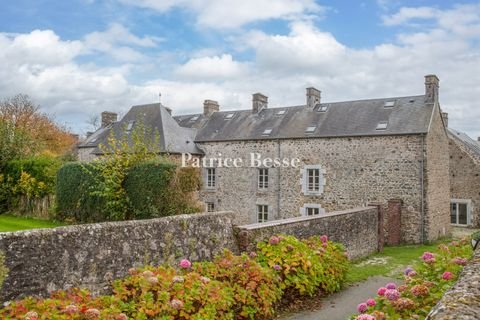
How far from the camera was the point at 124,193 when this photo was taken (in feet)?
49.9

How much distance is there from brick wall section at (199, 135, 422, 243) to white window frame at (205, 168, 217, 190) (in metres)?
0.30

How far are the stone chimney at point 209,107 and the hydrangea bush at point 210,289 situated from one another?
1920 cm

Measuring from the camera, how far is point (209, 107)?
87.5ft

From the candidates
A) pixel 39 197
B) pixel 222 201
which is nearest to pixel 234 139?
pixel 222 201

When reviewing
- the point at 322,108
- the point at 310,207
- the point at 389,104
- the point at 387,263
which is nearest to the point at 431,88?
the point at 389,104

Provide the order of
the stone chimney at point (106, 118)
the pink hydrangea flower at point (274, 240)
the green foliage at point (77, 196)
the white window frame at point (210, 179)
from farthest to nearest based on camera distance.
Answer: the stone chimney at point (106, 118) < the white window frame at point (210, 179) < the green foliage at point (77, 196) < the pink hydrangea flower at point (274, 240)

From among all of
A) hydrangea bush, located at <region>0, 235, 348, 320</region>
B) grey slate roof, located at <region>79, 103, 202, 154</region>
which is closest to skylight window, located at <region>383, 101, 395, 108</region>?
grey slate roof, located at <region>79, 103, 202, 154</region>

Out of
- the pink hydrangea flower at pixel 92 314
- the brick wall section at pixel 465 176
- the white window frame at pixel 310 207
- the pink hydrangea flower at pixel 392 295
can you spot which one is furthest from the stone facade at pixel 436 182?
the pink hydrangea flower at pixel 92 314

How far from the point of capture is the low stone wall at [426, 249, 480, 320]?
2.29 m

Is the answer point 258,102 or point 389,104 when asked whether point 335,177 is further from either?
point 258,102

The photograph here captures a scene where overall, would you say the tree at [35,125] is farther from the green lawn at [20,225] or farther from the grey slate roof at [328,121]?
the grey slate roof at [328,121]

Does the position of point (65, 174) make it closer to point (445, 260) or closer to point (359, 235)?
point (359, 235)

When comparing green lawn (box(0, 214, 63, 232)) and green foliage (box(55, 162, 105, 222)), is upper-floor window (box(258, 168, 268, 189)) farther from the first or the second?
green lawn (box(0, 214, 63, 232))

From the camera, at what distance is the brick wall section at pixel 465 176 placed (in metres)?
24.5
